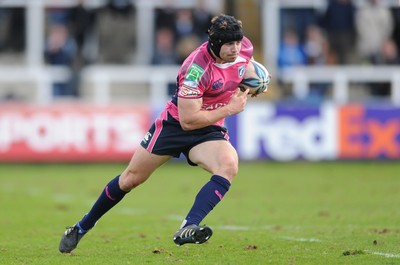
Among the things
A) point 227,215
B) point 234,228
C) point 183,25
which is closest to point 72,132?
point 183,25

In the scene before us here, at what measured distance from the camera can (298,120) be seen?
2095 centimetres

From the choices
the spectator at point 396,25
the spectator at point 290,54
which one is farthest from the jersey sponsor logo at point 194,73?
the spectator at point 396,25

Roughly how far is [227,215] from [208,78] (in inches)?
177

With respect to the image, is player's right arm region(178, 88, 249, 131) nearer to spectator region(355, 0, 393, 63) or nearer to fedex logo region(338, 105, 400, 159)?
fedex logo region(338, 105, 400, 159)

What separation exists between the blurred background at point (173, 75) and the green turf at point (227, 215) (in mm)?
558

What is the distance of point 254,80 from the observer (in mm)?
9039

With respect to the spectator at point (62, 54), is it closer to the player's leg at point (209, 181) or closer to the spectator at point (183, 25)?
the spectator at point (183, 25)

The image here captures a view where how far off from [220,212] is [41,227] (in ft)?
9.25

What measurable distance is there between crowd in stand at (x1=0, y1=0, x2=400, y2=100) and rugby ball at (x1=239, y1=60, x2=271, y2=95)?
1360 centimetres

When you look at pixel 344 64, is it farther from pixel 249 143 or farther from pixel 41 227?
pixel 41 227

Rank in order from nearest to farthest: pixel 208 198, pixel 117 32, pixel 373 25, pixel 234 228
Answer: pixel 208 198 → pixel 234 228 → pixel 373 25 → pixel 117 32

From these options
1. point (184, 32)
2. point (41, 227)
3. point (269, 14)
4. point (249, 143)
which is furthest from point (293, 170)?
point (41, 227)

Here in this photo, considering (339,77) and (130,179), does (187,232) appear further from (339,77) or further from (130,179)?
(339,77)

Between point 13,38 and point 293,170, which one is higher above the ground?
point 13,38
